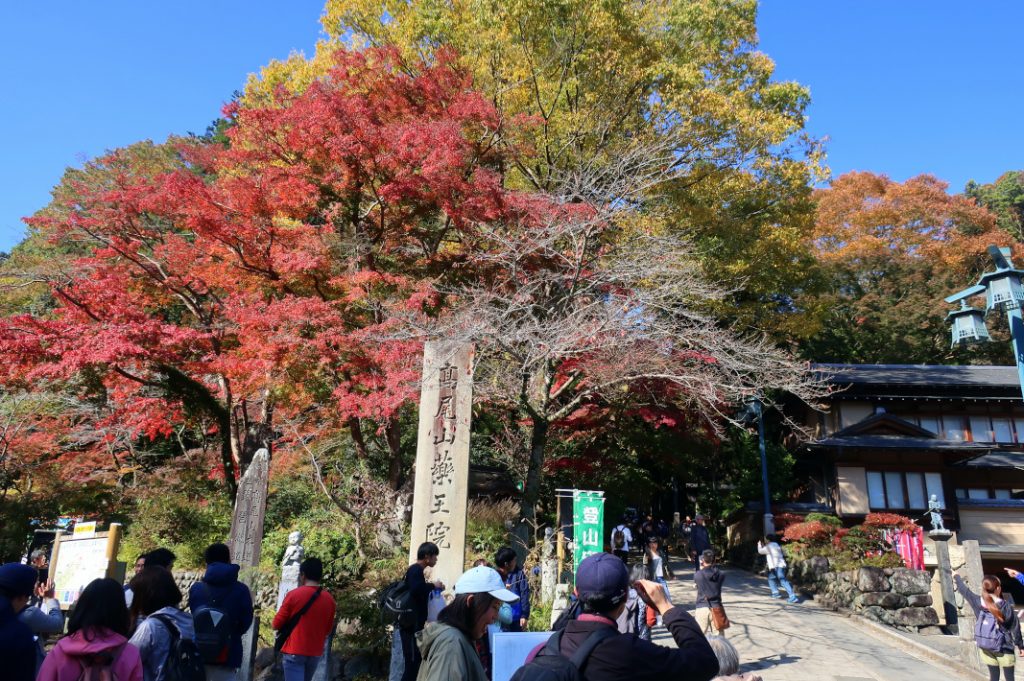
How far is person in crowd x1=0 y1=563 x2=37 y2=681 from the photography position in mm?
3459

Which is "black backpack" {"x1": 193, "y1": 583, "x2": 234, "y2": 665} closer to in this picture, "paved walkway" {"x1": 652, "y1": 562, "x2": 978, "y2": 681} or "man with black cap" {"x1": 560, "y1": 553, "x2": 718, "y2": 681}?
"man with black cap" {"x1": 560, "y1": 553, "x2": 718, "y2": 681}

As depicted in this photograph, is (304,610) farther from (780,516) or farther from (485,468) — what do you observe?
(780,516)

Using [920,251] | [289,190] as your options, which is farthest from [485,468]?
[920,251]

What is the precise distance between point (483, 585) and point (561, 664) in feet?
3.25

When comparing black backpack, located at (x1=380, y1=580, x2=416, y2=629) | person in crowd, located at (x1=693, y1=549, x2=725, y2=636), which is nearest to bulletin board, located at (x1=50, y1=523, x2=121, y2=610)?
black backpack, located at (x1=380, y1=580, x2=416, y2=629)

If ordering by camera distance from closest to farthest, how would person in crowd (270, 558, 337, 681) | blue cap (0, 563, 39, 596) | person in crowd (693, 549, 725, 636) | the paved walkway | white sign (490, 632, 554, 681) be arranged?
blue cap (0, 563, 39, 596)
white sign (490, 632, 554, 681)
person in crowd (270, 558, 337, 681)
person in crowd (693, 549, 725, 636)
the paved walkway

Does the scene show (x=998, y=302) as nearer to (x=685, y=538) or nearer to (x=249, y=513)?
(x=249, y=513)

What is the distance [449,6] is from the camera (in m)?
17.3

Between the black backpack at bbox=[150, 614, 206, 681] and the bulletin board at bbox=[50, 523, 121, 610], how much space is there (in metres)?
4.01

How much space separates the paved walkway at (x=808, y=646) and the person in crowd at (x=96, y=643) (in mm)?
8481

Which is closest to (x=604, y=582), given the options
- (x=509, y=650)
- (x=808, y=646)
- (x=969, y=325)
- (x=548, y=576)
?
(x=509, y=650)

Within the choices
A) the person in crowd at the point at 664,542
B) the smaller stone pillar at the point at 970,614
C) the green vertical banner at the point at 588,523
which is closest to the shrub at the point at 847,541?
the smaller stone pillar at the point at 970,614

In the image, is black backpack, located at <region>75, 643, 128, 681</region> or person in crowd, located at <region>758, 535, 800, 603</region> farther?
person in crowd, located at <region>758, 535, 800, 603</region>

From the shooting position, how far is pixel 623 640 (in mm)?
2570
